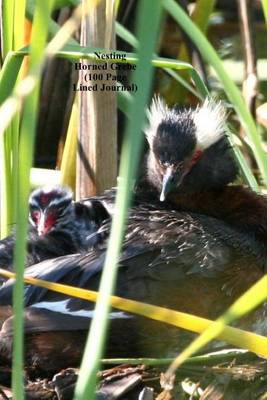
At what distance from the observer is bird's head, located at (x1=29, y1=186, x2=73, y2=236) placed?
378cm

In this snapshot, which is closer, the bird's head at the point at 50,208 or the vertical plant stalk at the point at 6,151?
the vertical plant stalk at the point at 6,151

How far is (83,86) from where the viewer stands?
3961 mm

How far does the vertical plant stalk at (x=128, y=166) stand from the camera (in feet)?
5.38

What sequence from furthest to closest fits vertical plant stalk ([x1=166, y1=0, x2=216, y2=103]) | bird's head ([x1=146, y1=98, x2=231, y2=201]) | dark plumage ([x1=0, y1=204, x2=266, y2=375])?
vertical plant stalk ([x1=166, y1=0, x2=216, y2=103]) < bird's head ([x1=146, y1=98, x2=231, y2=201]) < dark plumage ([x1=0, y1=204, x2=266, y2=375])

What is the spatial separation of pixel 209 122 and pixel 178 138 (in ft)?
0.67

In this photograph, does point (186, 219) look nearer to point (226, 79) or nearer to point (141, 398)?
point (141, 398)

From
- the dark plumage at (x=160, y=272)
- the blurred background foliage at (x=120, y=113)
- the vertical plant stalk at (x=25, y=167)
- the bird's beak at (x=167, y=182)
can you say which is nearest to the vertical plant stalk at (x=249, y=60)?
the blurred background foliage at (x=120, y=113)

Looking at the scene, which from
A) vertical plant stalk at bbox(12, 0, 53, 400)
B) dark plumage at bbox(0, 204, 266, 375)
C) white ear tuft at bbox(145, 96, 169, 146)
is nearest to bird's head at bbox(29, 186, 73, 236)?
dark plumage at bbox(0, 204, 266, 375)

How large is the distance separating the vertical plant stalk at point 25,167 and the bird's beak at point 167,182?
1.87 meters

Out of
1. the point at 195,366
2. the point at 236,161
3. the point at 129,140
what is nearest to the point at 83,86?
the point at 236,161

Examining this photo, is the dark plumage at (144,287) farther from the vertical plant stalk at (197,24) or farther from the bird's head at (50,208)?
the vertical plant stalk at (197,24)

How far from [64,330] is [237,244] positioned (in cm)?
77

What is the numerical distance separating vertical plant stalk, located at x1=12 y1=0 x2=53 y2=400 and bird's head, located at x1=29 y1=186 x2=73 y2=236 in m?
1.81

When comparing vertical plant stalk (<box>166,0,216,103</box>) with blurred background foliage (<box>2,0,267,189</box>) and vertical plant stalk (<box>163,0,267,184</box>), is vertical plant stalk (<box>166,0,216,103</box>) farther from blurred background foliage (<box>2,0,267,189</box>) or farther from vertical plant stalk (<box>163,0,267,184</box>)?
vertical plant stalk (<box>163,0,267,184</box>)
